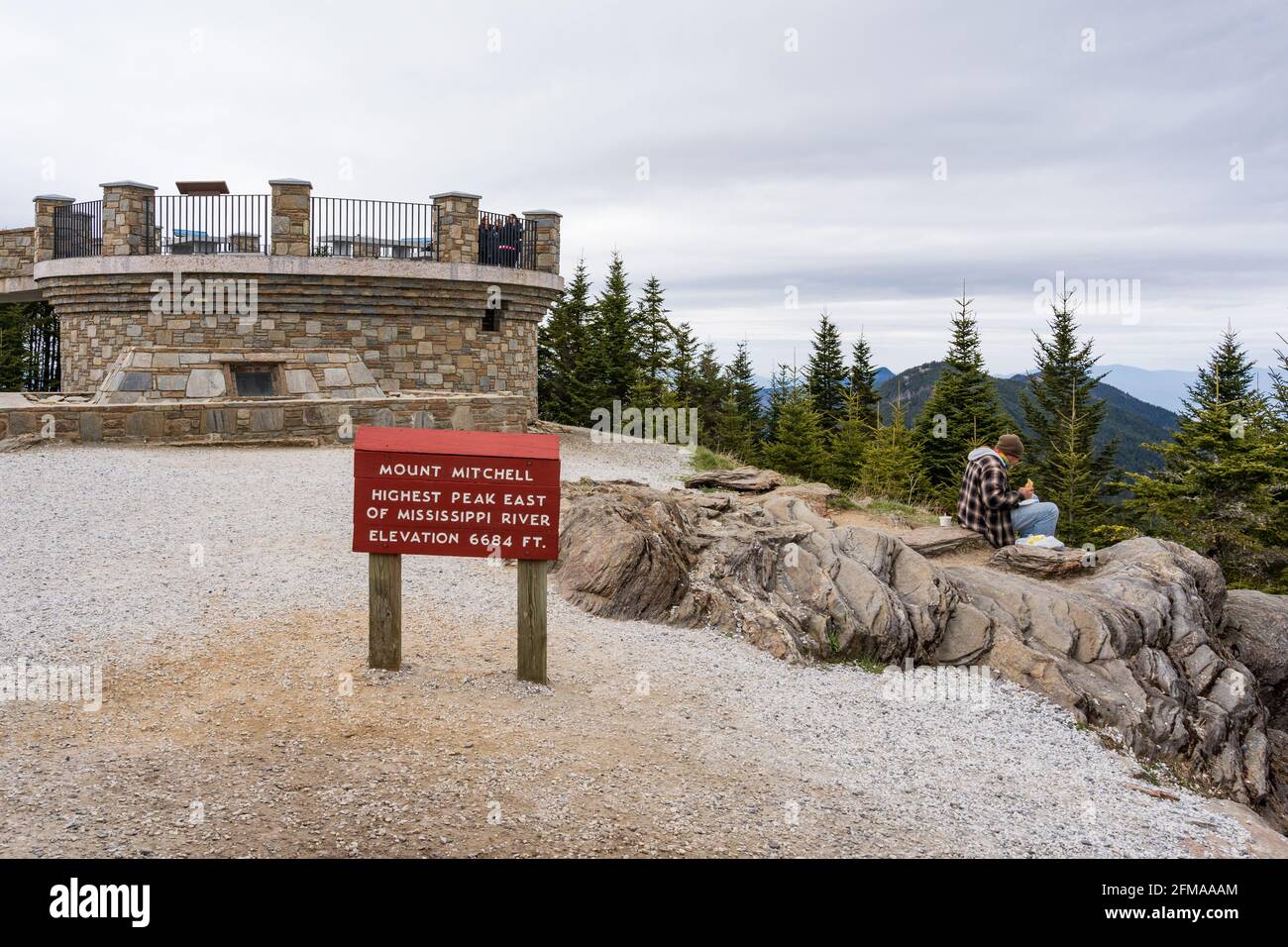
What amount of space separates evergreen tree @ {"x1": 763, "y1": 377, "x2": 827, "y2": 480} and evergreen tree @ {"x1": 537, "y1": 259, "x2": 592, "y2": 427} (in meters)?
8.04

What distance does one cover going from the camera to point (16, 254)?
2753 cm

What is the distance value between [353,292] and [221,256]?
2.77 metres

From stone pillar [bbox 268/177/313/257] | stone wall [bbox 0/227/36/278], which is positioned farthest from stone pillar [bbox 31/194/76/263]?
stone pillar [bbox 268/177/313/257]

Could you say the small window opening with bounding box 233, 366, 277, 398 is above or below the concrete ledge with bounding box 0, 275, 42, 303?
below

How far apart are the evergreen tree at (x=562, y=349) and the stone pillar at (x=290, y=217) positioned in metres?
17.3

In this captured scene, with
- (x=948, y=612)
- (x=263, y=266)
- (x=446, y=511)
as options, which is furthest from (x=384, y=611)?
(x=263, y=266)

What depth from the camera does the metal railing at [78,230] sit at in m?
23.5

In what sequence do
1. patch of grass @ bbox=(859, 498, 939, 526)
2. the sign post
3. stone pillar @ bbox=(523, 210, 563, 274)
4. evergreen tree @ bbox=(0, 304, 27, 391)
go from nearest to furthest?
the sign post → patch of grass @ bbox=(859, 498, 939, 526) → stone pillar @ bbox=(523, 210, 563, 274) → evergreen tree @ bbox=(0, 304, 27, 391)

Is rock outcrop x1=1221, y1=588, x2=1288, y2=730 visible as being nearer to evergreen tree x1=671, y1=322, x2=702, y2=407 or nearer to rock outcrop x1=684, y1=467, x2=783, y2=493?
rock outcrop x1=684, y1=467, x2=783, y2=493

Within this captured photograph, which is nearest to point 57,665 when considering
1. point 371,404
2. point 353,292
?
point 371,404

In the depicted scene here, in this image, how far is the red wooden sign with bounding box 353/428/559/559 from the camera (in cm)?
700

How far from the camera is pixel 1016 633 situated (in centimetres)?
980

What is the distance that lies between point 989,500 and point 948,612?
9.00ft

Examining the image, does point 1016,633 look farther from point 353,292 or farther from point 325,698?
point 353,292
